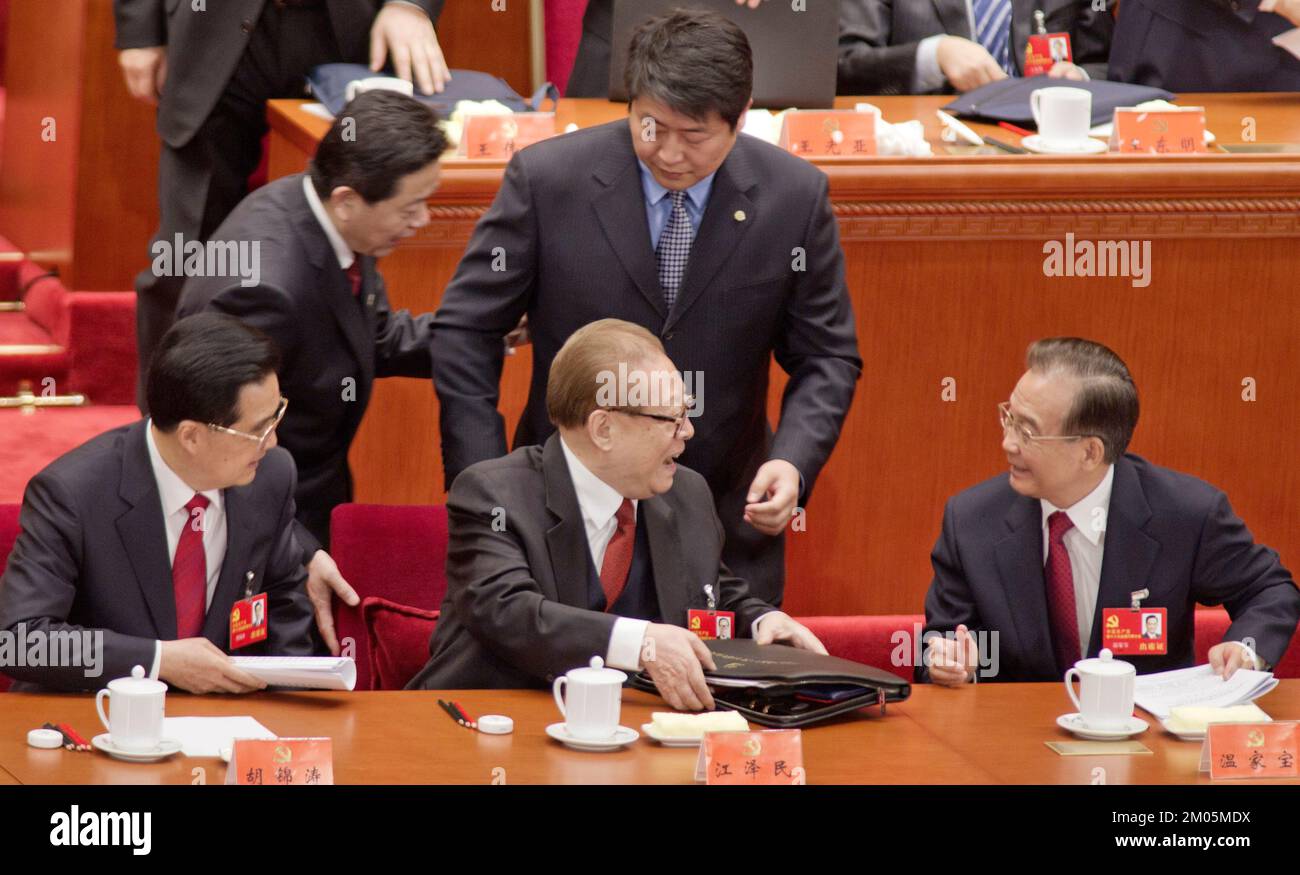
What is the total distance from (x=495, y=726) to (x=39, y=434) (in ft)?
6.91

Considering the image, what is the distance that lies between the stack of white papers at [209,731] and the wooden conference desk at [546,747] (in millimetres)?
33

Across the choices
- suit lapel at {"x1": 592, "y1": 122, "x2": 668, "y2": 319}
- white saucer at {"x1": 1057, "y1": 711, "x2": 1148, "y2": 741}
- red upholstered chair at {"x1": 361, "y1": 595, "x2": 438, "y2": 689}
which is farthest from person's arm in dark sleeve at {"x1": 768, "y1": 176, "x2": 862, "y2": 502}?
white saucer at {"x1": 1057, "y1": 711, "x2": 1148, "y2": 741}

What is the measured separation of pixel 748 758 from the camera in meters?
2.31

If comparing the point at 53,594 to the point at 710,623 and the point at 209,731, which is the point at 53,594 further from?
the point at 710,623

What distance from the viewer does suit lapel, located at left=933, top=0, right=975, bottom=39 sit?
4.90 metres

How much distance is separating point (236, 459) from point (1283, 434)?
7.29 ft

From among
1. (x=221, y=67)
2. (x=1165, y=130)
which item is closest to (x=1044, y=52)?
(x=1165, y=130)

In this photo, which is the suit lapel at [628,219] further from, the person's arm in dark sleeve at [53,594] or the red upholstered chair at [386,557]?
the person's arm in dark sleeve at [53,594]

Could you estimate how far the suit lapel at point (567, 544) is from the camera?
292 centimetres

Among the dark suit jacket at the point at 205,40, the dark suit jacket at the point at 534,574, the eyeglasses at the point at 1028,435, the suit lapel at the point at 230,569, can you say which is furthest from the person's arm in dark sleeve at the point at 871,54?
→ the suit lapel at the point at 230,569

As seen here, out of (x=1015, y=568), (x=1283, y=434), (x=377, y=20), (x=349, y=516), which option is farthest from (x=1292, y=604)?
(x=377, y=20)

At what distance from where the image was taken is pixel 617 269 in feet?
11.1

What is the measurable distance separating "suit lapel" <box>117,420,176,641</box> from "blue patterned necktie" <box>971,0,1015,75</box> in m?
2.77
